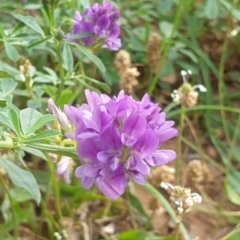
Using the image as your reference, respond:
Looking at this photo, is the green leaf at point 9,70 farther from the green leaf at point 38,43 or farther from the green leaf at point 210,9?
the green leaf at point 210,9

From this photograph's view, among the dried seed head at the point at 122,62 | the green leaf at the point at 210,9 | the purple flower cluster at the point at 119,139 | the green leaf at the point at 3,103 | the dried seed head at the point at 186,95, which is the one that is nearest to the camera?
the purple flower cluster at the point at 119,139

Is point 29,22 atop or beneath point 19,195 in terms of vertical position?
atop

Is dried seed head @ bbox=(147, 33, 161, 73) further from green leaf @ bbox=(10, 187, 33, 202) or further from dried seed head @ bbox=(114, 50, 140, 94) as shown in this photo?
green leaf @ bbox=(10, 187, 33, 202)

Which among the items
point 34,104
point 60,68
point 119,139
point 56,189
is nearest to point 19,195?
point 56,189

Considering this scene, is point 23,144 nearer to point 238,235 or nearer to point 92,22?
point 92,22

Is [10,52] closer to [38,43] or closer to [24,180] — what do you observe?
[38,43]

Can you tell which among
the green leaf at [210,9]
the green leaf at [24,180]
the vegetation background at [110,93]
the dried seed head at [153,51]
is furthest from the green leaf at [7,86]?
the green leaf at [210,9]
